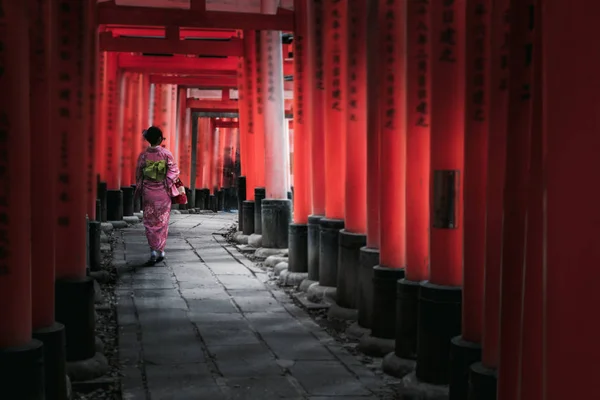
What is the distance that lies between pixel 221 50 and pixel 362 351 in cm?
808

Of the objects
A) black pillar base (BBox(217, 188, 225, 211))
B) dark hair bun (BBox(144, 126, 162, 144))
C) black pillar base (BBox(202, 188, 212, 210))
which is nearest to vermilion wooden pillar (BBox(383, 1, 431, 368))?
dark hair bun (BBox(144, 126, 162, 144))

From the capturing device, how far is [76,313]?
4.90 metres

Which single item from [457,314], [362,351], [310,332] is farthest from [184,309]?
[457,314]

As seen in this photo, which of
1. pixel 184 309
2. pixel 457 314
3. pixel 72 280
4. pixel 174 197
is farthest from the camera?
pixel 174 197

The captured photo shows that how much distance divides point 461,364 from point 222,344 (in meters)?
2.42

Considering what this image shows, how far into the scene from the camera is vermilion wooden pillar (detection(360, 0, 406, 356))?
5441 millimetres

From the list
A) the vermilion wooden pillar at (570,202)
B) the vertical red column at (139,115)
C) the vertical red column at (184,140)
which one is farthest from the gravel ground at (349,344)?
the vertical red column at (184,140)

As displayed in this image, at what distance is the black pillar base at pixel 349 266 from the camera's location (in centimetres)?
651

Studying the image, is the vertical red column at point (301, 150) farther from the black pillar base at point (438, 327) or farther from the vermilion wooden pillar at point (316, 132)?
the black pillar base at point (438, 327)

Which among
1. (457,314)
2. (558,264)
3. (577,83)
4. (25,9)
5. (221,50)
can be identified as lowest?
(457,314)

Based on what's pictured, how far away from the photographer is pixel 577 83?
6.34ft

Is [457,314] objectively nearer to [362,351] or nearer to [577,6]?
[362,351]

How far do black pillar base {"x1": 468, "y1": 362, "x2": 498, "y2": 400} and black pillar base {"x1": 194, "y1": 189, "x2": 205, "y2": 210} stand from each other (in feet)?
75.8

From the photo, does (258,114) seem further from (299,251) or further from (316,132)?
(316,132)
